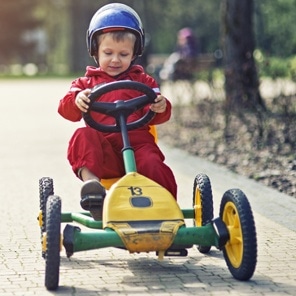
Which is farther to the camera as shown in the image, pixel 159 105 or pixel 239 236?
pixel 159 105

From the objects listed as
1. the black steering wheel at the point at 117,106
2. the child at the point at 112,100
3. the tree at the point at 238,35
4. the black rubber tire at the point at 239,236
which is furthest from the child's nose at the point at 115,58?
the tree at the point at 238,35

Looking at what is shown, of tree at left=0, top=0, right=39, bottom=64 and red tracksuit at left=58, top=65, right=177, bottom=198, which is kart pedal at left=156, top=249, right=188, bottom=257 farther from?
tree at left=0, top=0, right=39, bottom=64

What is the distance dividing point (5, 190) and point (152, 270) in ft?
11.4

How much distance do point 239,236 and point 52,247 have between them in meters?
0.96

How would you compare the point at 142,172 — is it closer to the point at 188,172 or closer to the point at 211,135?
the point at 188,172

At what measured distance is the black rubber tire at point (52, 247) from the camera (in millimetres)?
5098

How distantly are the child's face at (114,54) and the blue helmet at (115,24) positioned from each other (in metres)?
0.05

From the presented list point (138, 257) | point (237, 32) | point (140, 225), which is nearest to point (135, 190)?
point (140, 225)

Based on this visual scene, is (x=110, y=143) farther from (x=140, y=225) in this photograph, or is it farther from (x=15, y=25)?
(x=15, y=25)

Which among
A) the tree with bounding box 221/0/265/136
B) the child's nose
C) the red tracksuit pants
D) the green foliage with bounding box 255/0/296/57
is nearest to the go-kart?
the red tracksuit pants

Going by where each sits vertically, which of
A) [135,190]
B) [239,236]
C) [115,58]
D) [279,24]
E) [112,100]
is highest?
[115,58]

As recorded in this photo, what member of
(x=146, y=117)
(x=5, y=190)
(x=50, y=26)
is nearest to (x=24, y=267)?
(x=146, y=117)

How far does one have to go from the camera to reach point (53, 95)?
23.5m

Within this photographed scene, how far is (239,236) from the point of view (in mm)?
5301
